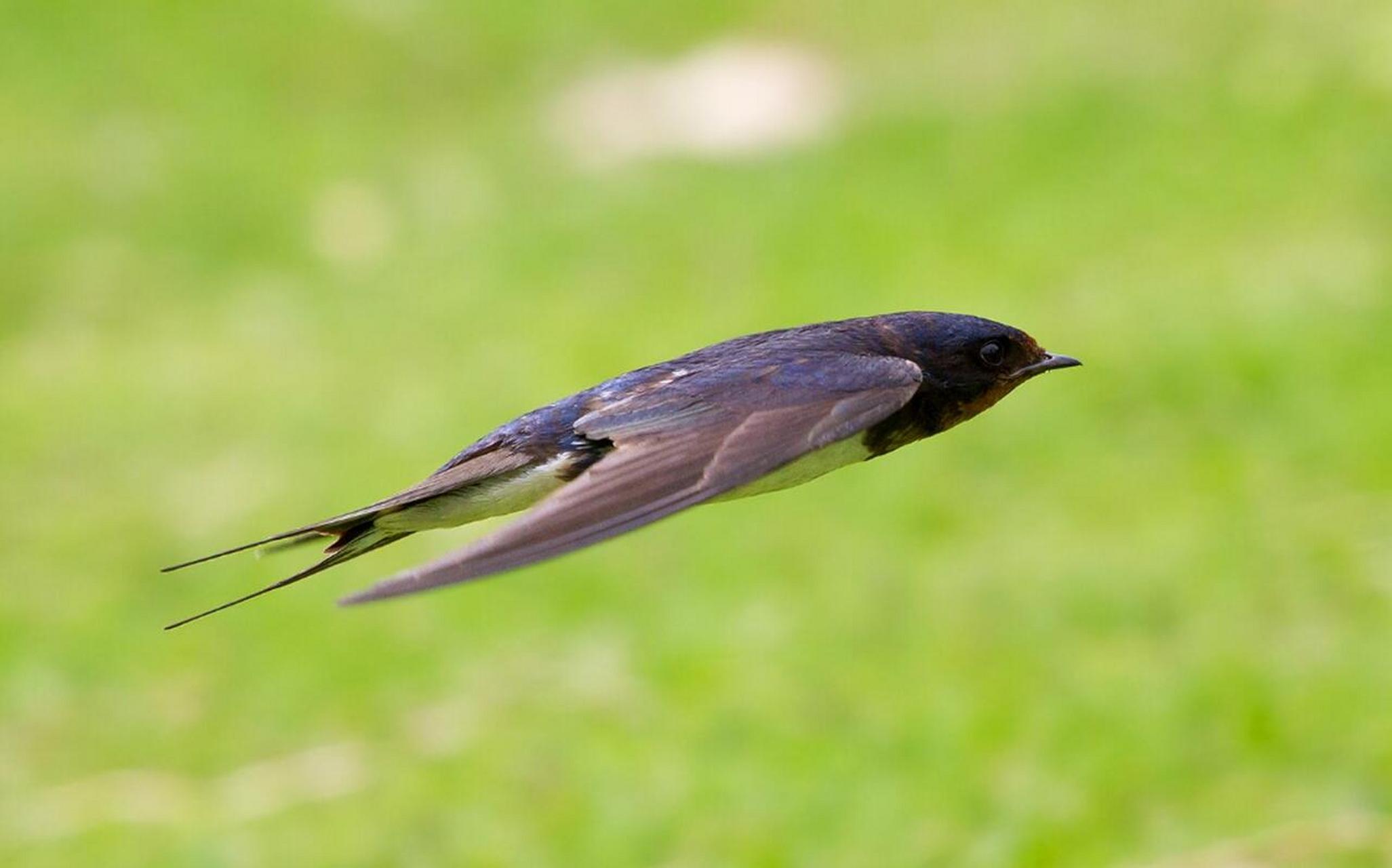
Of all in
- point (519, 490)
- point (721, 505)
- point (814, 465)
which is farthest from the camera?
point (721, 505)

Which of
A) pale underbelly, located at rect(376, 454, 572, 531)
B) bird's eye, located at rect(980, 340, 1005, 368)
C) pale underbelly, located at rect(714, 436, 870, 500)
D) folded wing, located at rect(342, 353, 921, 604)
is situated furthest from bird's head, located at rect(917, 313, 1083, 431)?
pale underbelly, located at rect(376, 454, 572, 531)

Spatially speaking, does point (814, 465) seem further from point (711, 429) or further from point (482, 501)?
point (482, 501)

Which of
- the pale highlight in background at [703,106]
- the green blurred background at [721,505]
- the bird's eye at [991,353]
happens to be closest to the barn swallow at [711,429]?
the bird's eye at [991,353]

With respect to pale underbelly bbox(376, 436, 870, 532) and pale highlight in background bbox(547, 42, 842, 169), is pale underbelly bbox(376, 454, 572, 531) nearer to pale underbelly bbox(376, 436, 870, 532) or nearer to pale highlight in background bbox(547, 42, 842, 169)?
pale underbelly bbox(376, 436, 870, 532)

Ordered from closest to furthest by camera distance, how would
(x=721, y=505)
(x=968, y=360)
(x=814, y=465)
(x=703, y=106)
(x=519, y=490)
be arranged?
(x=814, y=465), (x=519, y=490), (x=968, y=360), (x=721, y=505), (x=703, y=106)

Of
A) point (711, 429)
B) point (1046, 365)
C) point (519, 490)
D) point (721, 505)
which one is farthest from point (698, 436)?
point (721, 505)

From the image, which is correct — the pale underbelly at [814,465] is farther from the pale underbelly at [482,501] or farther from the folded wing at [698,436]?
the pale underbelly at [482,501]
